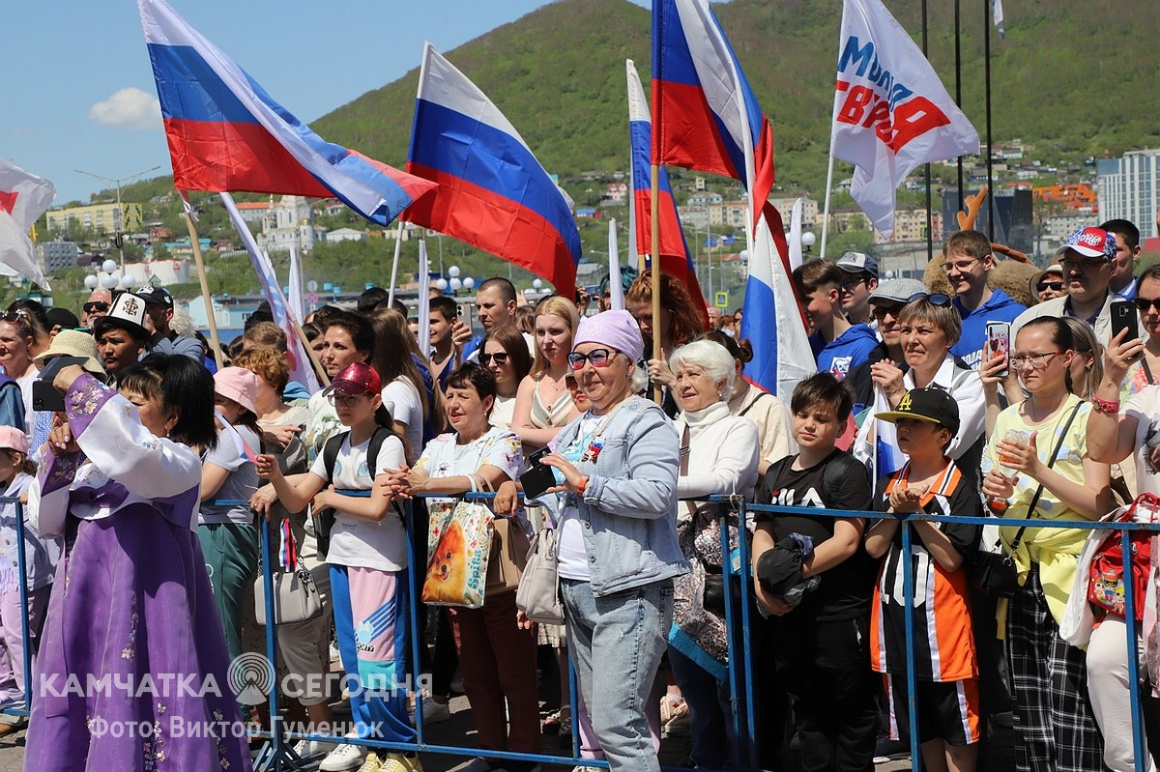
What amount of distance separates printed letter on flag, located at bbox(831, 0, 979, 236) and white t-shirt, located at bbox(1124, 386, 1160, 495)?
12.5 feet

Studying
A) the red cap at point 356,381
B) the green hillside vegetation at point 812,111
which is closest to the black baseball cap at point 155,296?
the red cap at point 356,381

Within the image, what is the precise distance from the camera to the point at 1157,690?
403cm

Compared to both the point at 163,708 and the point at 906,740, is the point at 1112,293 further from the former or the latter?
the point at 163,708

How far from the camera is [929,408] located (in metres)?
4.48

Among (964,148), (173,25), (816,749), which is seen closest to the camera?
(816,749)

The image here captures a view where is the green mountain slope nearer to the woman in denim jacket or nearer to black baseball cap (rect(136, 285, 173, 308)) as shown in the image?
black baseball cap (rect(136, 285, 173, 308))

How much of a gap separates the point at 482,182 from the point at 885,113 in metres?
2.59

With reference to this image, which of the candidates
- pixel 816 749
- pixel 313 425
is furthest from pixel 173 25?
pixel 816 749

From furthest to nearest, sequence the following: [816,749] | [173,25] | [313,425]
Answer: [173,25], [313,425], [816,749]

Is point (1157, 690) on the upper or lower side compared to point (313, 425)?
lower

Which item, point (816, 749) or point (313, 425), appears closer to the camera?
point (816, 749)

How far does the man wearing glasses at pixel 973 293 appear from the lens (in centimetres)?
628

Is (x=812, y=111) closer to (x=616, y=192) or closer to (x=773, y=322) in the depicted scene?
(x=616, y=192)

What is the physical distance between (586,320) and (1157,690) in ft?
7.05
